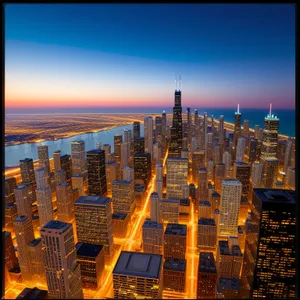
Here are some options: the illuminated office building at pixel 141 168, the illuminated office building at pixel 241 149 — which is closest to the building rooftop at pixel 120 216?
the illuminated office building at pixel 141 168

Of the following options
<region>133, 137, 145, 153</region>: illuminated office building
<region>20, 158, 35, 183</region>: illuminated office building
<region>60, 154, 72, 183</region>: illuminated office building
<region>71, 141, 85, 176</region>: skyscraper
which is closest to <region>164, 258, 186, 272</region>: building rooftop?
<region>20, 158, 35, 183</region>: illuminated office building

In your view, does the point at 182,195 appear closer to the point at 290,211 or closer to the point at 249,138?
the point at 249,138

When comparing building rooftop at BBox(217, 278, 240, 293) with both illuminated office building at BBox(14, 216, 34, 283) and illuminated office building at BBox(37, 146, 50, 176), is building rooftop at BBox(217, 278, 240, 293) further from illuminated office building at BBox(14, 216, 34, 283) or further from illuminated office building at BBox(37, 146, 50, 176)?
illuminated office building at BBox(37, 146, 50, 176)

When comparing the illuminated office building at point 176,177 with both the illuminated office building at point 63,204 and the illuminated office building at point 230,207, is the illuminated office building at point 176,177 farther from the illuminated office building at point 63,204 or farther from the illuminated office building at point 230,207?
the illuminated office building at point 63,204

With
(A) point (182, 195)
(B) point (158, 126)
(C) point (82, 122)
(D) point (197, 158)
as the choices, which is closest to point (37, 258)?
(C) point (82, 122)

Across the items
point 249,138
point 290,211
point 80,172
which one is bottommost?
point 80,172

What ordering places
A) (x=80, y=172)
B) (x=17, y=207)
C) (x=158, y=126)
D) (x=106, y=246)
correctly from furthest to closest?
1. (x=158, y=126)
2. (x=80, y=172)
3. (x=17, y=207)
4. (x=106, y=246)

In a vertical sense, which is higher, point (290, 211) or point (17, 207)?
point (290, 211)

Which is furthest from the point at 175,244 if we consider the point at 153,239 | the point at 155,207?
the point at 155,207
